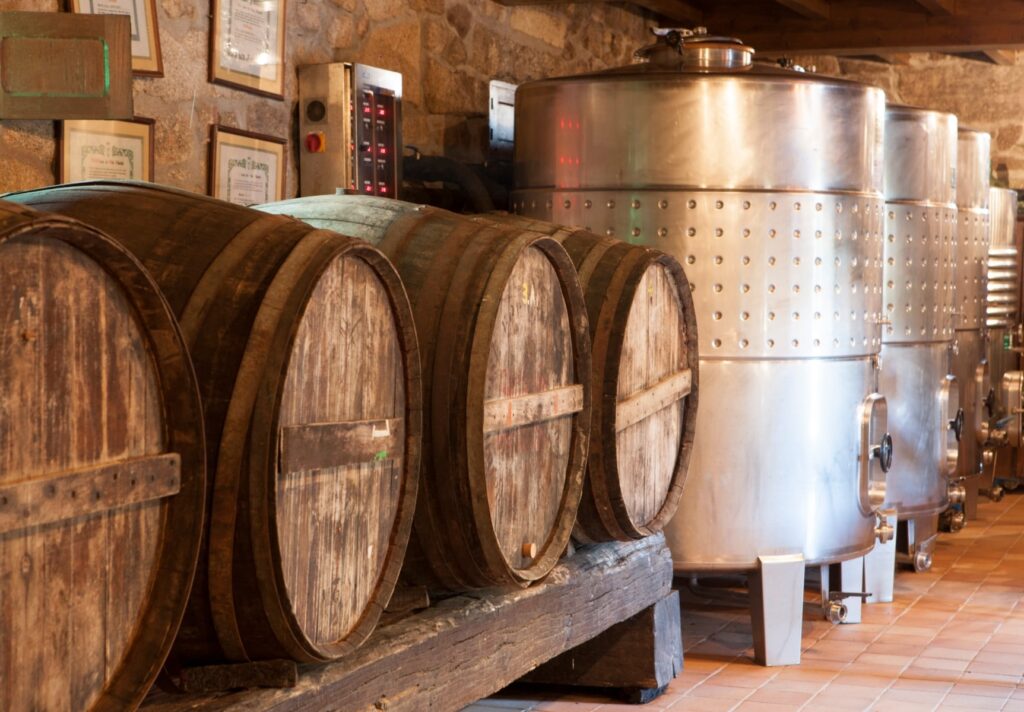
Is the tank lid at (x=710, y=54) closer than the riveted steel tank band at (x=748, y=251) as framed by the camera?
No

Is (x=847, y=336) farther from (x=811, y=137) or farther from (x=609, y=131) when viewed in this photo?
(x=609, y=131)

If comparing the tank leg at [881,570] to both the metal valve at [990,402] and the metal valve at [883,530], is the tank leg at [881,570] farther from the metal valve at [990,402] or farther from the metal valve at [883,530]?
the metal valve at [990,402]

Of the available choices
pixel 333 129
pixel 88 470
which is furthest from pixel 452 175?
pixel 88 470

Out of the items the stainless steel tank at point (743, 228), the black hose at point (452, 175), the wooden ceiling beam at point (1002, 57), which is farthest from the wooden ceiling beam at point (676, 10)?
the wooden ceiling beam at point (1002, 57)

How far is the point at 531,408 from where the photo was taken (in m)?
3.02

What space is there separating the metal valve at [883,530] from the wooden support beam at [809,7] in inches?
87.3

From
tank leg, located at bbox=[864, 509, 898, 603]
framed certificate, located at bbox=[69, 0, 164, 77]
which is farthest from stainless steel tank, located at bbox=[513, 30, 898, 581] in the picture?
framed certificate, located at bbox=[69, 0, 164, 77]

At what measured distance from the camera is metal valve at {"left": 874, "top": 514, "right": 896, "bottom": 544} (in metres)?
5.14

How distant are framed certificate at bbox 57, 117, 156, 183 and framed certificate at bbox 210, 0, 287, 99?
37 cm

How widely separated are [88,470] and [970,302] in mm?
5634

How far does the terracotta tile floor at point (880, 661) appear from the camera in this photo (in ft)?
13.7

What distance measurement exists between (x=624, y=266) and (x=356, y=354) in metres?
1.28

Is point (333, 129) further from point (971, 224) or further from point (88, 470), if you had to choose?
point (971, 224)

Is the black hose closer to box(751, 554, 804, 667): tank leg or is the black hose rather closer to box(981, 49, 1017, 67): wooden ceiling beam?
box(751, 554, 804, 667): tank leg
